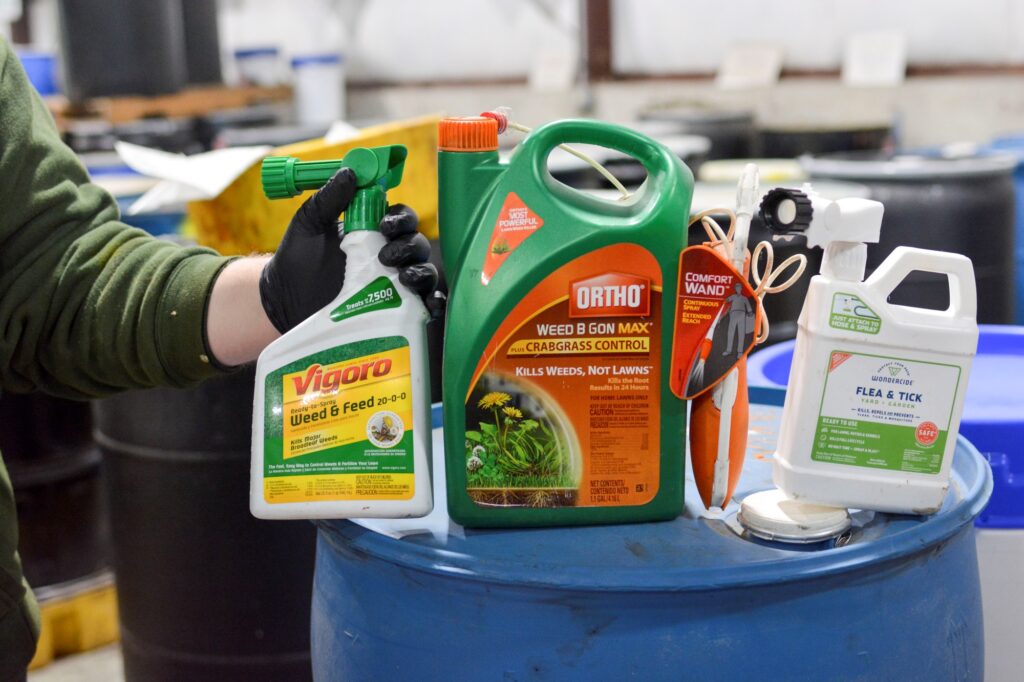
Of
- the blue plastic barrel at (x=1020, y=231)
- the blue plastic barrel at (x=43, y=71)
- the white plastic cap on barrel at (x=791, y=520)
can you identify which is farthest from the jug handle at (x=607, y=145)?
the blue plastic barrel at (x=43, y=71)

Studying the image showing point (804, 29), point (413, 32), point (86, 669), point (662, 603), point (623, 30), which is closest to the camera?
point (662, 603)

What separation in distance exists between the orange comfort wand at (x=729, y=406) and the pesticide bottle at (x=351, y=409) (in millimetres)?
239

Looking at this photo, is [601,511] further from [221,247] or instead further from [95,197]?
[221,247]

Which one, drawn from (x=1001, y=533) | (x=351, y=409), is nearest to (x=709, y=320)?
(x=351, y=409)

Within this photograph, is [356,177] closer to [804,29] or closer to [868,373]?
[868,373]

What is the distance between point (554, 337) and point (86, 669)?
195cm

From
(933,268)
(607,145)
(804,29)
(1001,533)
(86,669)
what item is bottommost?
(86,669)

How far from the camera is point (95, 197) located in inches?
53.1

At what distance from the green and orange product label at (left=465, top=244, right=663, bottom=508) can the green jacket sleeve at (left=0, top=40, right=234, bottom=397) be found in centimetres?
44

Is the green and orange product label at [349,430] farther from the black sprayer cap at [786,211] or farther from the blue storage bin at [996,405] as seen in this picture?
the blue storage bin at [996,405]

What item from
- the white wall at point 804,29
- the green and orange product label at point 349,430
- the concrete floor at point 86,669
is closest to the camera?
the green and orange product label at point 349,430

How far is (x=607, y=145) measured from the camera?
0.99 meters

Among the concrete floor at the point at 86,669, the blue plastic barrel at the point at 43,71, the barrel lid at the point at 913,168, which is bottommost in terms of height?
the concrete floor at the point at 86,669

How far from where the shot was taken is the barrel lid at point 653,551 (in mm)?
855
